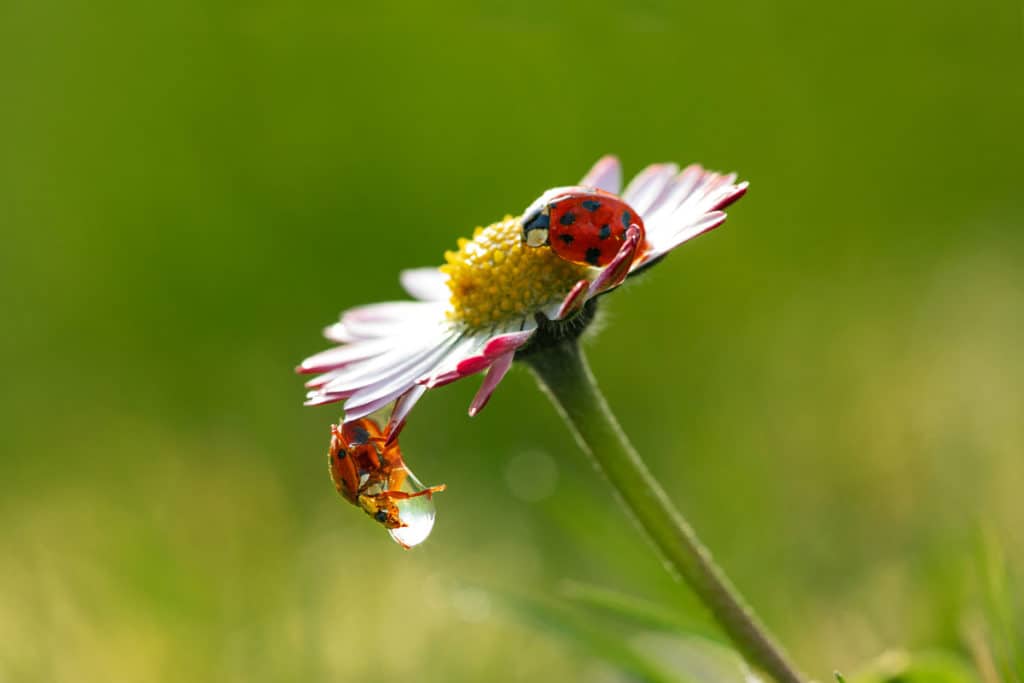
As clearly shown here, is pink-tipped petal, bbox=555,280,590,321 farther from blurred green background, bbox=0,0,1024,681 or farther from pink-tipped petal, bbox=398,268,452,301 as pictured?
pink-tipped petal, bbox=398,268,452,301

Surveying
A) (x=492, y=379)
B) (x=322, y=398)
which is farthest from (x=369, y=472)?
(x=492, y=379)

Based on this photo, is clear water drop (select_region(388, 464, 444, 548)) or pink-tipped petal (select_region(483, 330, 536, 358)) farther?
clear water drop (select_region(388, 464, 444, 548))

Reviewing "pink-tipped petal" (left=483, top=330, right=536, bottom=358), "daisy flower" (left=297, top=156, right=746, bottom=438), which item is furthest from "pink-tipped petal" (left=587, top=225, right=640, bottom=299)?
"pink-tipped petal" (left=483, top=330, right=536, bottom=358)

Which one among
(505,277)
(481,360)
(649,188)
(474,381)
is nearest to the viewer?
(481,360)

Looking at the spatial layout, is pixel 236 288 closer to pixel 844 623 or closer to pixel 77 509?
pixel 77 509

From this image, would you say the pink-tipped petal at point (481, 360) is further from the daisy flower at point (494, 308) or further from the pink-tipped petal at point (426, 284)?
the pink-tipped petal at point (426, 284)

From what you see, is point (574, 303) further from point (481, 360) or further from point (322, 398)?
point (322, 398)
